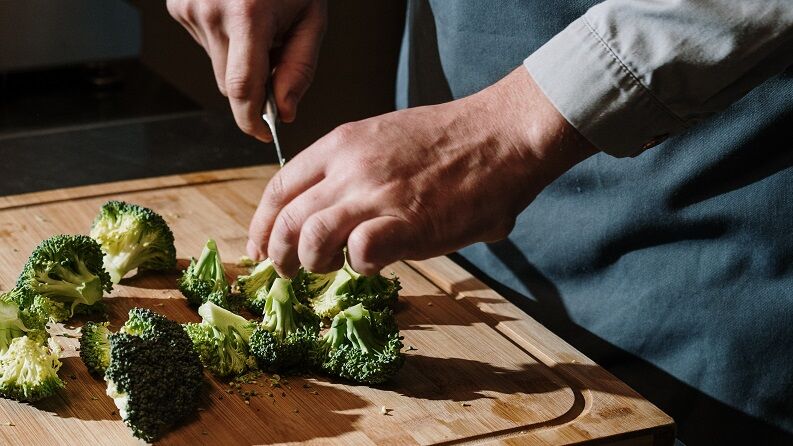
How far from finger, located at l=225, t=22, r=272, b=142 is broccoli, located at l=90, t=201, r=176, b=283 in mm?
245

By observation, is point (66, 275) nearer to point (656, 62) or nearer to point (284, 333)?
point (284, 333)

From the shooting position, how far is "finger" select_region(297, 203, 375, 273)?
4.02 feet

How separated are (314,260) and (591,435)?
0.42m

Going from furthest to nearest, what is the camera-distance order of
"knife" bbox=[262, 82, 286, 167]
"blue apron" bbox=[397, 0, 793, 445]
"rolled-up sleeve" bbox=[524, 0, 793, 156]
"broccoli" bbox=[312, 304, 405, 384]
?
"knife" bbox=[262, 82, 286, 167] < "blue apron" bbox=[397, 0, 793, 445] < "broccoli" bbox=[312, 304, 405, 384] < "rolled-up sleeve" bbox=[524, 0, 793, 156]

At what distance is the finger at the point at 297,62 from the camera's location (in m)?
1.66

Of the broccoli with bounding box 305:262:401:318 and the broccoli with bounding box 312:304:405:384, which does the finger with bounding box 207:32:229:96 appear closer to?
the broccoli with bounding box 305:262:401:318

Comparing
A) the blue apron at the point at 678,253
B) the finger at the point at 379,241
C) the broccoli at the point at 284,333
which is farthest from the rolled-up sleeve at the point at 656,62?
the broccoli at the point at 284,333

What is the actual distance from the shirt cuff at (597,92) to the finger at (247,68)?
53cm

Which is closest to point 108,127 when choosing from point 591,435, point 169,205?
point 169,205

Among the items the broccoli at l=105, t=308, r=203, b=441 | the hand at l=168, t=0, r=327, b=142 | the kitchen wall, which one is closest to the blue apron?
the hand at l=168, t=0, r=327, b=142

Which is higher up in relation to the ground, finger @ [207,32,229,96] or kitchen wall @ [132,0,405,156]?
finger @ [207,32,229,96]

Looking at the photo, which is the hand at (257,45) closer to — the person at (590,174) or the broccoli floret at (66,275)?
the person at (590,174)

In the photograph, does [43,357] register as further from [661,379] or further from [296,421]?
[661,379]

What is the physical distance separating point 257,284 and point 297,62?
357 mm
